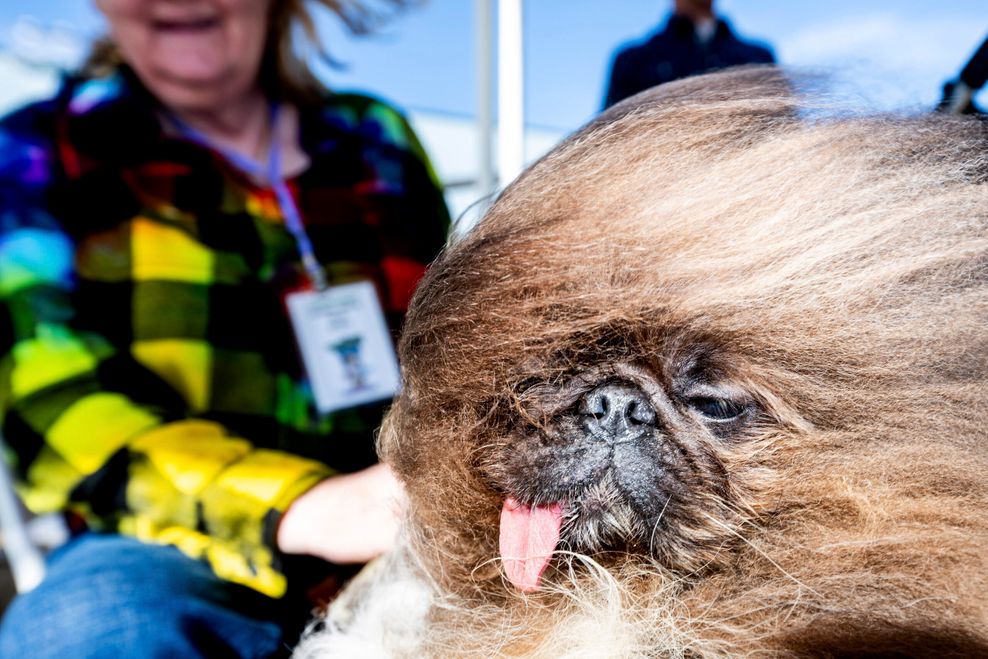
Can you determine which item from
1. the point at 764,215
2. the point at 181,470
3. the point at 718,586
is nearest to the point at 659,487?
the point at 718,586

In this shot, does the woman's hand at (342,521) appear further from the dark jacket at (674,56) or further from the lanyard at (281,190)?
the dark jacket at (674,56)

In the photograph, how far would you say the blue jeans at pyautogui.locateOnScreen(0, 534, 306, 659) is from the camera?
772mm

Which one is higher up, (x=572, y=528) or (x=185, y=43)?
(x=185, y=43)

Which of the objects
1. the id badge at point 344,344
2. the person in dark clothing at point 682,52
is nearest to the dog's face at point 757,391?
the id badge at point 344,344

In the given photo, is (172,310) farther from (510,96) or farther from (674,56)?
(674,56)

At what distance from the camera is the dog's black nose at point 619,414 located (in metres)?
0.53

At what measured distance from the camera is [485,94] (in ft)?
5.62

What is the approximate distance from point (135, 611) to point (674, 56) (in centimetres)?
141

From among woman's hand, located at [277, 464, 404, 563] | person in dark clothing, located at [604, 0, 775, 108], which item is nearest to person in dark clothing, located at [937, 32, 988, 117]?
person in dark clothing, located at [604, 0, 775, 108]

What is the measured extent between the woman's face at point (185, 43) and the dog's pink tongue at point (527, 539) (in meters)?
0.99

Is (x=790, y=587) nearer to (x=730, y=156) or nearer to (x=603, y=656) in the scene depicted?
(x=603, y=656)

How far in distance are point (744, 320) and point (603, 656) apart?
0.28 metres

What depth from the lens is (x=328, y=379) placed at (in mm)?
1207

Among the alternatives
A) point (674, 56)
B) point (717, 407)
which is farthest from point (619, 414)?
point (674, 56)
